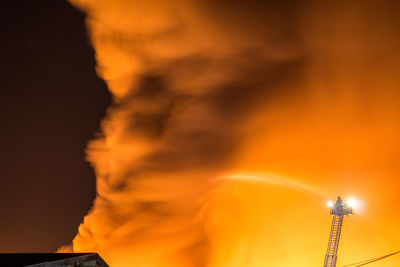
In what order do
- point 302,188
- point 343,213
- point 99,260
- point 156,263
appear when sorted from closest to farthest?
point 99,260 < point 343,213 < point 156,263 < point 302,188

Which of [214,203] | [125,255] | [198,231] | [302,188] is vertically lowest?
[125,255]

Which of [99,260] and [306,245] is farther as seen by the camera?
[306,245]

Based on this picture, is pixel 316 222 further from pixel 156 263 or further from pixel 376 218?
pixel 156 263

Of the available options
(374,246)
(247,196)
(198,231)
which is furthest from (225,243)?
(374,246)

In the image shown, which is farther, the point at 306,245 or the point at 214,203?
the point at 306,245

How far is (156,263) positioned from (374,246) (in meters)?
25.7

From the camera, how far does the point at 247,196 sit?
42500 millimetres

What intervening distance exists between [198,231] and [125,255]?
8.93 meters

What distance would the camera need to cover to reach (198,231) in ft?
134

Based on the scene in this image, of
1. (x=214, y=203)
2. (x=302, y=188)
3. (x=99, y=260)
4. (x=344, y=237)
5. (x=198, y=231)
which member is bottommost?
(x=99, y=260)

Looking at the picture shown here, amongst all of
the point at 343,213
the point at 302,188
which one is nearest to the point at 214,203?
the point at 302,188

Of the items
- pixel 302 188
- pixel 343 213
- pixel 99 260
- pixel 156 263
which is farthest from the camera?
pixel 302 188

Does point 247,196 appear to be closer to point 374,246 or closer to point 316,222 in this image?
point 316,222

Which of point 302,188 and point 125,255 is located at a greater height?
point 302,188
